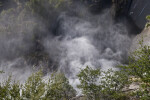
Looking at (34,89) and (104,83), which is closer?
(34,89)

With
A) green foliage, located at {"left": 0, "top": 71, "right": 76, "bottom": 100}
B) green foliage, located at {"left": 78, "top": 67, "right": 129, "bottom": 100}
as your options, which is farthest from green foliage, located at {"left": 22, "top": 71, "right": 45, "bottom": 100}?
green foliage, located at {"left": 78, "top": 67, "right": 129, "bottom": 100}

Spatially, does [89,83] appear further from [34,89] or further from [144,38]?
[144,38]

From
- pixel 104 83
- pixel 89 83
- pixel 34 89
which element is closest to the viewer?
pixel 34 89

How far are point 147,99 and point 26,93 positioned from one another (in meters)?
10.5

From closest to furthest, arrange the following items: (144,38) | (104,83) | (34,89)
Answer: (34,89) → (104,83) → (144,38)

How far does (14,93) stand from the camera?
1259 centimetres

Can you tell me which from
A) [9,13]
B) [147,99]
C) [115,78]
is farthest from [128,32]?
[9,13]

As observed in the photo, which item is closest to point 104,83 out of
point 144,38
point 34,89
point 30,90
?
point 34,89

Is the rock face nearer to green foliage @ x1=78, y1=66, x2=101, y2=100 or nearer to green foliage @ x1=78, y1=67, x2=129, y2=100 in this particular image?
green foliage @ x1=78, y1=67, x2=129, y2=100

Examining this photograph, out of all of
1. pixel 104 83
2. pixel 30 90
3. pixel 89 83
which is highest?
pixel 89 83

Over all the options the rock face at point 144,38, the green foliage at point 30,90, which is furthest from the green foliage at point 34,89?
the rock face at point 144,38

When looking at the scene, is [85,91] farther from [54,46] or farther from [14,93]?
[54,46]

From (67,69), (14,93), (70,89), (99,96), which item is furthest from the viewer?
(67,69)

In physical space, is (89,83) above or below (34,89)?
above
